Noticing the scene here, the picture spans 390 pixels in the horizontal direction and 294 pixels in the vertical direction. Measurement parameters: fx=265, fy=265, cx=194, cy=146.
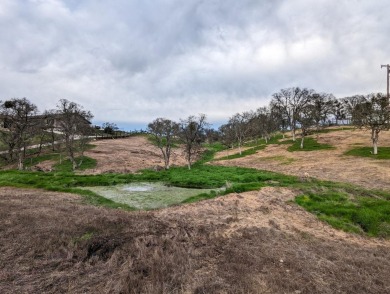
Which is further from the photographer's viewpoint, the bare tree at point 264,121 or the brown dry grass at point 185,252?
the bare tree at point 264,121

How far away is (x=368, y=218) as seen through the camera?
14109 mm

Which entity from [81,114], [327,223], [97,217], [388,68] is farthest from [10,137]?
[388,68]

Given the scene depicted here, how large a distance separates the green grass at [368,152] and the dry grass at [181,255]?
38.6 meters

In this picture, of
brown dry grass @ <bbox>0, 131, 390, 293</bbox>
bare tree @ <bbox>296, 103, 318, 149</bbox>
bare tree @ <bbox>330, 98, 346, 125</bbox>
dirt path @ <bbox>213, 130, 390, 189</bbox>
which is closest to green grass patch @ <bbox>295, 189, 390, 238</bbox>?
brown dry grass @ <bbox>0, 131, 390, 293</bbox>

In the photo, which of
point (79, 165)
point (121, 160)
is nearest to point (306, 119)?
point (121, 160)

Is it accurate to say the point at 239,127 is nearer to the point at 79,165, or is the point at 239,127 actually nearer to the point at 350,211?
the point at 79,165

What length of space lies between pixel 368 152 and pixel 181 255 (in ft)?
168

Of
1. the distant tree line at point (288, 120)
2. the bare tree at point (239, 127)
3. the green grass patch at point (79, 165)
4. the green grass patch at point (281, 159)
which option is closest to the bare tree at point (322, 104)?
the distant tree line at point (288, 120)

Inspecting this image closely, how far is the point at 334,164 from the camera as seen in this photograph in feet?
137

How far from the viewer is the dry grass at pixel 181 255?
23.7 feet

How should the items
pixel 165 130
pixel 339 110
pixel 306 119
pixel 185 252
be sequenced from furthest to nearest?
pixel 339 110 → pixel 306 119 → pixel 165 130 → pixel 185 252

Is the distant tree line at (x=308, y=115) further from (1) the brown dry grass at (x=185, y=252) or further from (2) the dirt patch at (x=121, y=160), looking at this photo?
(1) the brown dry grass at (x=185, y=252)

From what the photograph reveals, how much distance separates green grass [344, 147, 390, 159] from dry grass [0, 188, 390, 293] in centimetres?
3859

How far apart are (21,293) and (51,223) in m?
5.67
